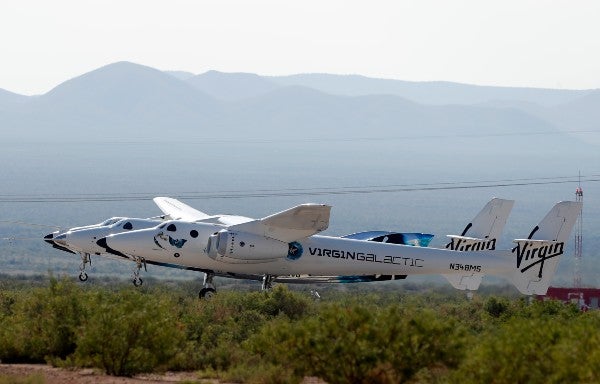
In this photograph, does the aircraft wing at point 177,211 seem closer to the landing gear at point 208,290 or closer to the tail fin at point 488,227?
the landing gear at point 208,290

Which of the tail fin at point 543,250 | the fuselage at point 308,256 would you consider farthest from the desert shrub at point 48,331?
the tail fin at point 543,250

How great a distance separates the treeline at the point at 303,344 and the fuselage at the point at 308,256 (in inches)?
250

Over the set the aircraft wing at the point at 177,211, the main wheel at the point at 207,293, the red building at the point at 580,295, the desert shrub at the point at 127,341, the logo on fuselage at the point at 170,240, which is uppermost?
the aircraft wing at the point at 177,211

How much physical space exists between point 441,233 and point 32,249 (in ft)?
149

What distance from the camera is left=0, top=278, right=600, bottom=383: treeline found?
765 inches

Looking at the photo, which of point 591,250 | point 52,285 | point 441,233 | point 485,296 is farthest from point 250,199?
point 52,285

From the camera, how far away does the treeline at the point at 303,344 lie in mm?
19438

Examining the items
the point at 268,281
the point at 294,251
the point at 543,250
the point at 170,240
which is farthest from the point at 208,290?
the point at 543,250

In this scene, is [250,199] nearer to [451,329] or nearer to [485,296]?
[485,296]

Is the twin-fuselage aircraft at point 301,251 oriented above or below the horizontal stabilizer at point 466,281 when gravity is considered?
above

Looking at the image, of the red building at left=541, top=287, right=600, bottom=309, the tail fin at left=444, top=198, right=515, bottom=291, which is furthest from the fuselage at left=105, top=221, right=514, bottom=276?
the red building at left=541, top=287, right=600, bottom=309

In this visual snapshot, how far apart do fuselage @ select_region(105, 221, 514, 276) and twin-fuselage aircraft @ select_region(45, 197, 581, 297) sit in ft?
0.10

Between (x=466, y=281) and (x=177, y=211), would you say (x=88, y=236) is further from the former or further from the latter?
(x=466, y=281)

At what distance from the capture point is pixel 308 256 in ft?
129
